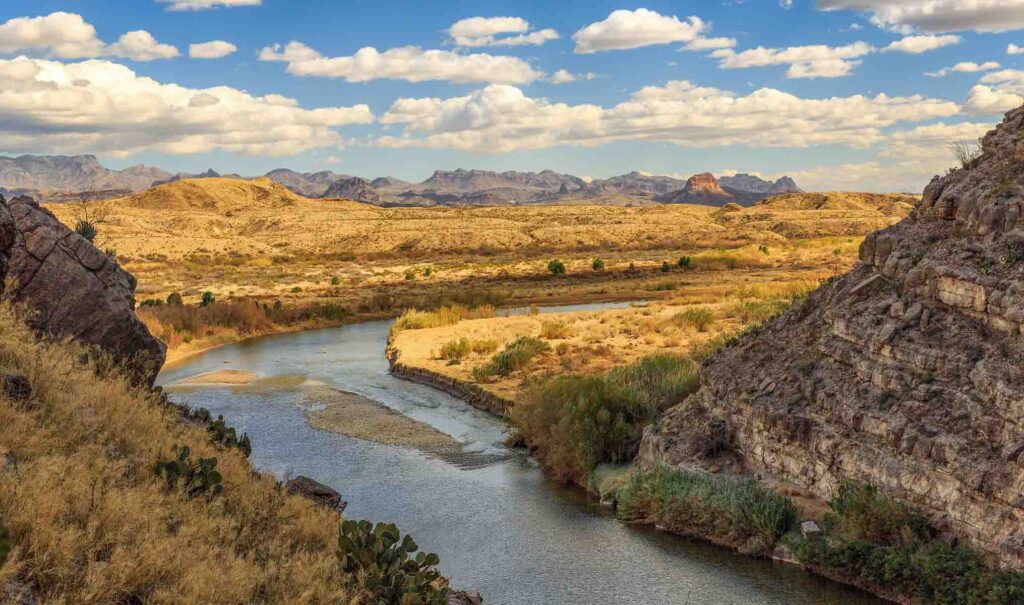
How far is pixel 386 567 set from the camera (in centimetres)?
1177

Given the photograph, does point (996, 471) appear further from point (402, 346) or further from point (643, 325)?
point (402, 346)

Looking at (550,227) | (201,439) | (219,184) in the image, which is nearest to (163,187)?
(219,184)

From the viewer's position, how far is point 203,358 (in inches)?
1695

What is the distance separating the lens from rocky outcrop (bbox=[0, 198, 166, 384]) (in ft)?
48.7

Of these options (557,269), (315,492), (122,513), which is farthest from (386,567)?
(557,269)

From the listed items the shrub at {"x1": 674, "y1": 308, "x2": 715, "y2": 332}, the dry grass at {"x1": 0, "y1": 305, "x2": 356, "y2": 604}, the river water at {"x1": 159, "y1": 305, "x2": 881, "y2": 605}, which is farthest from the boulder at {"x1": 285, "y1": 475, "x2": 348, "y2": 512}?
the shrub at {"x1": 674, "y1": 308, "x2": 715, "y2": 332}

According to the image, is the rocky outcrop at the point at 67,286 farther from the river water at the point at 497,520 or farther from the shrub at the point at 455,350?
the shrub at the point at 455,350

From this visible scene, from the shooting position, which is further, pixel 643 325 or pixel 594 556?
pixel 643 325

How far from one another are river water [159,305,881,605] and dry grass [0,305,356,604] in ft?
13.8

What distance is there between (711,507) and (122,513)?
11442 mm

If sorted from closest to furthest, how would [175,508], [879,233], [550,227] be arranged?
[175,508]
[879,233]
[550,227]

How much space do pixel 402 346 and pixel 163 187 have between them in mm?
141389

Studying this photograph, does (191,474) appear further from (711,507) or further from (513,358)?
(513,358)

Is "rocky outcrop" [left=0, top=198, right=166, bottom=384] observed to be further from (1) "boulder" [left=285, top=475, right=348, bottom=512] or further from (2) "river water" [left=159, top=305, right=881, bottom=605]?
(2) "river water" [left=159, top=305, right=881, bottom=605]
